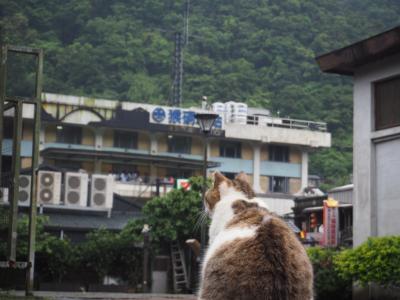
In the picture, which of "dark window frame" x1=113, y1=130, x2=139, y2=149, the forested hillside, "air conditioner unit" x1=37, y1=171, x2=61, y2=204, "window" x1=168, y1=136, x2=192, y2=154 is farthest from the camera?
the forested hillside

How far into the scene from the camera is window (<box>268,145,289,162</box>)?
70.5 meters

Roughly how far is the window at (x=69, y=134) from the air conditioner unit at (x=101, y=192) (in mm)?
17288

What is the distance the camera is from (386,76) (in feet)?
52.9

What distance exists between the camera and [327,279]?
15953mm

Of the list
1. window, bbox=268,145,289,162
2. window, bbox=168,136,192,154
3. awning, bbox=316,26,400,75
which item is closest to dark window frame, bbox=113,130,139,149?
window, bbox=168,136,192,154

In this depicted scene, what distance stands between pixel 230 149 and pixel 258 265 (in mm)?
63968

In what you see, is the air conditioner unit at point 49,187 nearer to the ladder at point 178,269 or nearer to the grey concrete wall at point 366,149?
the ladder at point 178,269

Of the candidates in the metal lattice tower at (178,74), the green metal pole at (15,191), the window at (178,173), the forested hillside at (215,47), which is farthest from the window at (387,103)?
the metal lattice tower at (178,74)

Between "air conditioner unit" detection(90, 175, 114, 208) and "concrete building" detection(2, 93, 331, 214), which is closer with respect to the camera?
"air conditioner unit" detection(90, 175, 114, 208)

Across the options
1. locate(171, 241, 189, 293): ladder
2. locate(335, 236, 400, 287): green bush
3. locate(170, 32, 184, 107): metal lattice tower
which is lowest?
locate(171, 241, 189, 293): ladder

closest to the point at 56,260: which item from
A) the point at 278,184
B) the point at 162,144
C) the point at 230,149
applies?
the point at 162,144

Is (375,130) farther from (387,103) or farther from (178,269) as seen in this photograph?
(178,269)

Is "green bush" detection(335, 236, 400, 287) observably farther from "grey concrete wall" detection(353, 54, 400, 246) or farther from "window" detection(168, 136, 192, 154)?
"window" detection(168, 136, 192, 154)

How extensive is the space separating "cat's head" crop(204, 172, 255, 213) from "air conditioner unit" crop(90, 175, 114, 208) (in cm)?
3948
